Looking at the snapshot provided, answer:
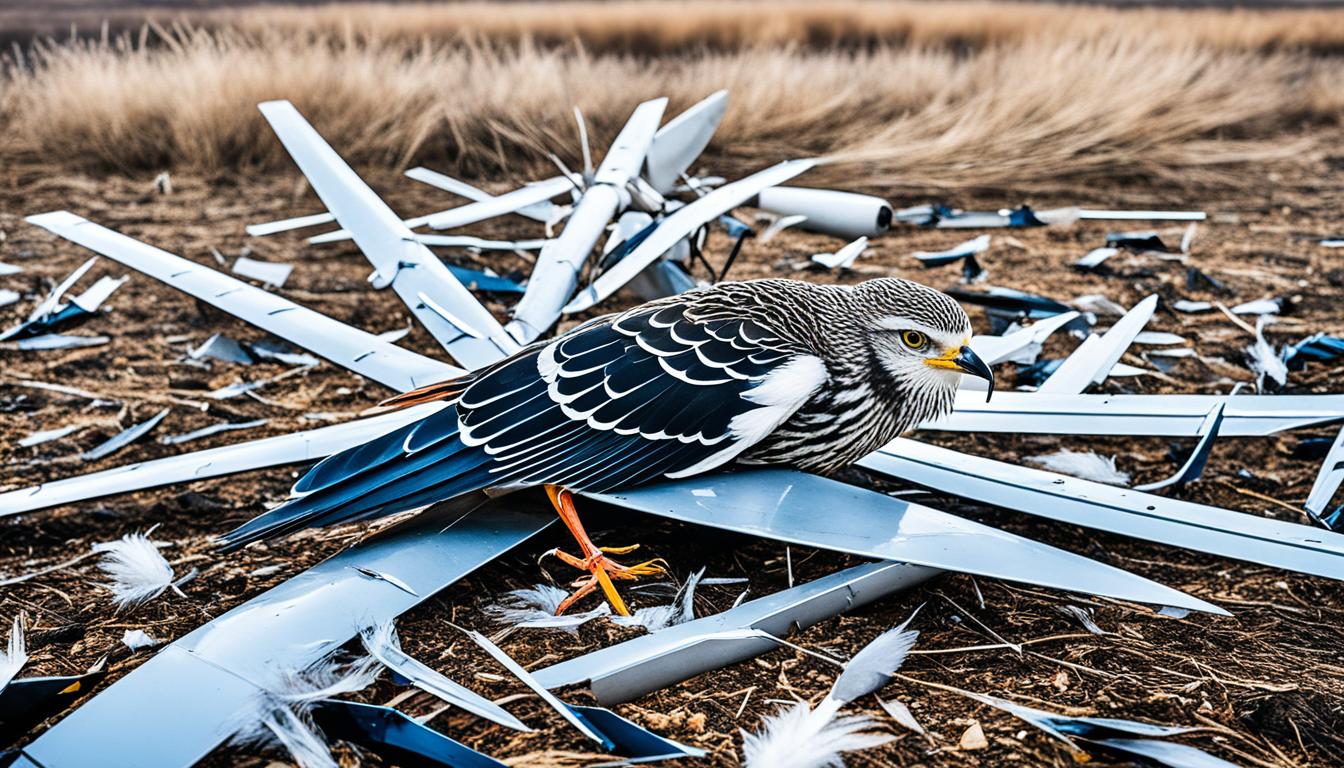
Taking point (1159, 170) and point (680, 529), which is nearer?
point (680, 529)

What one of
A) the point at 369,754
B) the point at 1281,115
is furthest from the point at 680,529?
the point at 1281,115

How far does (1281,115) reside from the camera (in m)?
9.03

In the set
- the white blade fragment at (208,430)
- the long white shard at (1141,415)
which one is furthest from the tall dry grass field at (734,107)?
the long white shard at (1141,415)

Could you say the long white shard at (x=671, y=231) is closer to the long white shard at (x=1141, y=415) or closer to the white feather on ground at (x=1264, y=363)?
the long white shard at (x=1141, y=415)

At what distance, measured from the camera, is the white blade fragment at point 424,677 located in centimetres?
174

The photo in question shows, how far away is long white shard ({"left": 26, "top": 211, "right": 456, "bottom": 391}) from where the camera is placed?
2562 millimetres

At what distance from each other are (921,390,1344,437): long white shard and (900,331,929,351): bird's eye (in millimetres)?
291

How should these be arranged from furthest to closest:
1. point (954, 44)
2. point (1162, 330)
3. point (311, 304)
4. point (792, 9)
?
point (792, 9) < point (954, 44) < point (311, 304) < point (1162, 330)

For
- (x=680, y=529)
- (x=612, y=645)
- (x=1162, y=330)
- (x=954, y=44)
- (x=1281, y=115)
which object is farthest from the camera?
(x=954, y=44)

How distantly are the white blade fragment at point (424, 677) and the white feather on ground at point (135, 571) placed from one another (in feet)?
2.08

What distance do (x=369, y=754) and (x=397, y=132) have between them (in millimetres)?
5593

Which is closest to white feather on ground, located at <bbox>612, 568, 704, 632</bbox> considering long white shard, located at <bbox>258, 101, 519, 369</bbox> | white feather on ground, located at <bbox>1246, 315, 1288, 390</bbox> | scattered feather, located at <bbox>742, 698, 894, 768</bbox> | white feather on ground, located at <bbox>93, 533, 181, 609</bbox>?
scattered feather, located at <bbox>742, 698, 894, 768</bbox>

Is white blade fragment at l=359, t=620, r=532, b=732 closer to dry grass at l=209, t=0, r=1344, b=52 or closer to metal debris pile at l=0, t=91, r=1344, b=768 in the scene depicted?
metal debris pile at l=0, t=91, r=1344, b=768

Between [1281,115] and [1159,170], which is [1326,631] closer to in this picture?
[1159,170]
